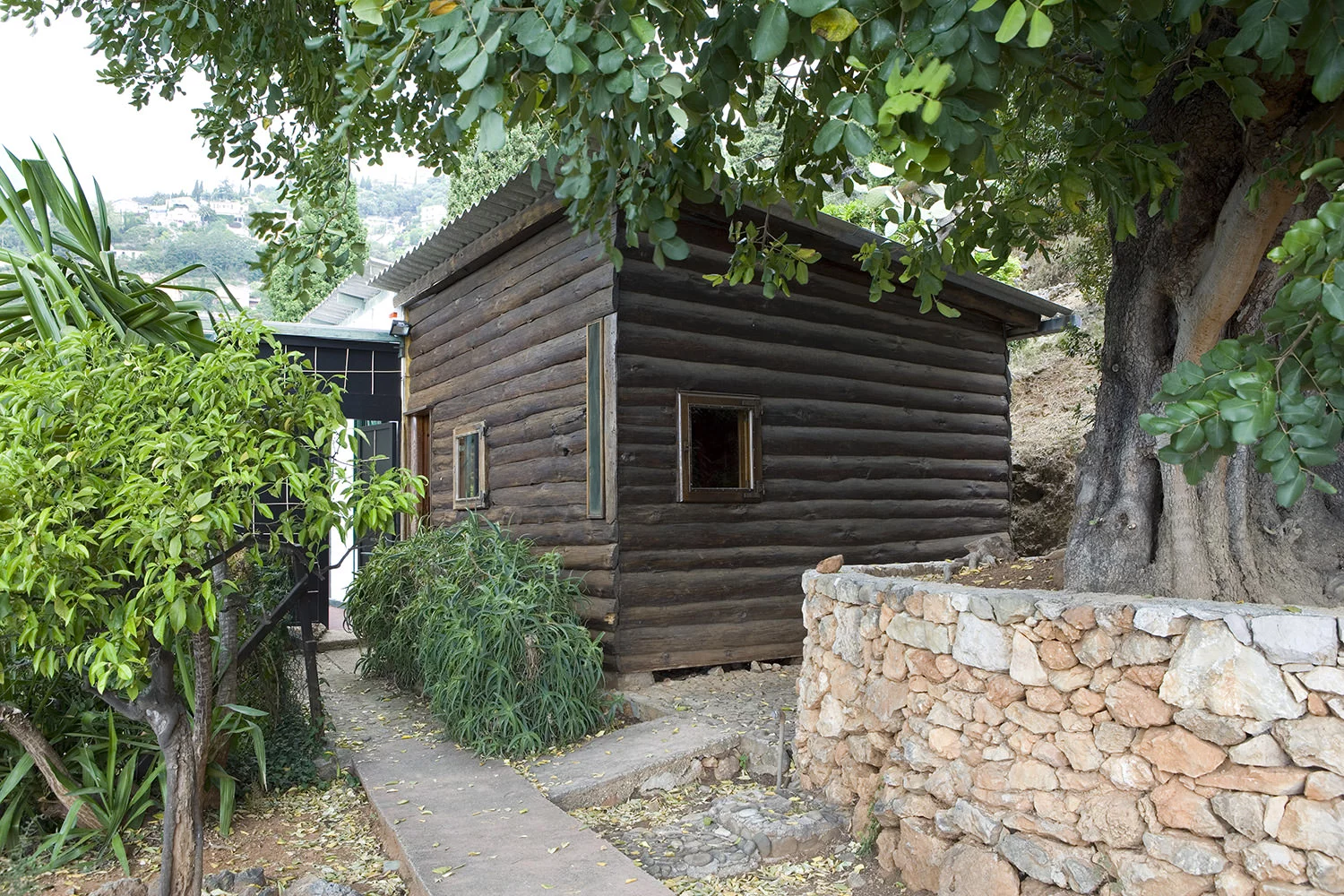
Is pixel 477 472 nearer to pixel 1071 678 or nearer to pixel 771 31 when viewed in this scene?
pixel 1071 678

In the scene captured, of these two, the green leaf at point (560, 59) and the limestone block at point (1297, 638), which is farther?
the limestone block at point (1297, 638)

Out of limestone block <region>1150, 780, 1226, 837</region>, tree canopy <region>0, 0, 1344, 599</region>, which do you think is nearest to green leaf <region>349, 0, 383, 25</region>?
tree canopy <region>0, 0, 1344, 599</region>

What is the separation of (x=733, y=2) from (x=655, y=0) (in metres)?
0.33

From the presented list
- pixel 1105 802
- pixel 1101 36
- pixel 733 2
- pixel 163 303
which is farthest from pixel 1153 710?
pixel 163 303

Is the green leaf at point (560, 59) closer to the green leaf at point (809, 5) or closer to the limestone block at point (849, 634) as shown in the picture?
the green leaf at point (809, 5)

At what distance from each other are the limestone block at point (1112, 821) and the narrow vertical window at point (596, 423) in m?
3.87

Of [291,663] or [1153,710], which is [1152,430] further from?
[291,663]

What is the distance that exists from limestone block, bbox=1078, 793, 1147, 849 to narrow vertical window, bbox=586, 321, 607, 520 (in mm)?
3874

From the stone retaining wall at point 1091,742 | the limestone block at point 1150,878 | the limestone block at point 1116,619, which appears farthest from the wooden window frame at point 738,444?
the limestone block at point 1150,878

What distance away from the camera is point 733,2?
2.71 m

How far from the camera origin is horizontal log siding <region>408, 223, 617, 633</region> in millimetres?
6625

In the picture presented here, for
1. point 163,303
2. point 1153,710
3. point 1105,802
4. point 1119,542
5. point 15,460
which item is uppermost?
point 163,303

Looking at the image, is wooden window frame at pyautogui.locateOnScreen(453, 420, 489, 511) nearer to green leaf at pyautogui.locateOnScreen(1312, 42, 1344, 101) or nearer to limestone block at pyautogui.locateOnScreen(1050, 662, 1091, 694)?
limestone block at pyautogui.locateOnScreen(1050, 662, 1091, 694)

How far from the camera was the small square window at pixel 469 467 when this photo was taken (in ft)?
26.8
